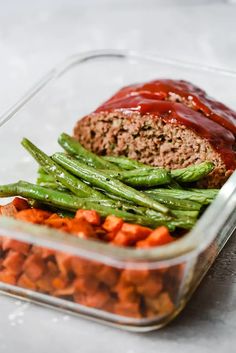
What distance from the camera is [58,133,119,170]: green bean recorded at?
5203 millimetres

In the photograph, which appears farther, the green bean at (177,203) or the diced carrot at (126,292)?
the green bean at (177,203)

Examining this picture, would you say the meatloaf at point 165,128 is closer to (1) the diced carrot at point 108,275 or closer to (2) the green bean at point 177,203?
(2) the green bean at point 177,203

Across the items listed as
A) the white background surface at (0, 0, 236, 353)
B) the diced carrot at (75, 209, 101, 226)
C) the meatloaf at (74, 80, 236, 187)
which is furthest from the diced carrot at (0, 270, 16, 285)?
the meatloaf at (74, 80, 236, 187)

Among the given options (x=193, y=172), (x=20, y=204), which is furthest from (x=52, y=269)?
(x=193, y=172)

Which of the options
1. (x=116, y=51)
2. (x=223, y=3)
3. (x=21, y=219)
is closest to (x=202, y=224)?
(x=21, y=219)

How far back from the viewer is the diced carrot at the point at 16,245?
4.05 m

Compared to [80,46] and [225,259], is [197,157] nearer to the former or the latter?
[225,259]

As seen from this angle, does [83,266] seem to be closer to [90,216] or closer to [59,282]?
[59,282]

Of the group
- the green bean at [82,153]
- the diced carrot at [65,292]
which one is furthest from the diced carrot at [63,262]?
the green bean at [82,153]

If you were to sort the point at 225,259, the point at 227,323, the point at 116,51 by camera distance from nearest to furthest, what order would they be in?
the point at 227,323 → the point at 225,259 → the point at 116,51

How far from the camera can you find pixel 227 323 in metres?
4.30

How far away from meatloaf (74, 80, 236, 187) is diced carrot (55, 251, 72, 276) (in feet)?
4.73

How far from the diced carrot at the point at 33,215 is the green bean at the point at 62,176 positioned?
12.7 inches

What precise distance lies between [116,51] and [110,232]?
95.9 inches
